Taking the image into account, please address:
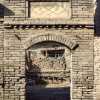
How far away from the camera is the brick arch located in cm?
1187

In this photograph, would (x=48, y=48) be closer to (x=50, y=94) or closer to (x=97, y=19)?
(x=50, y=94)

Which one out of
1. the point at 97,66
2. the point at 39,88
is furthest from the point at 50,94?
the point at 97,66

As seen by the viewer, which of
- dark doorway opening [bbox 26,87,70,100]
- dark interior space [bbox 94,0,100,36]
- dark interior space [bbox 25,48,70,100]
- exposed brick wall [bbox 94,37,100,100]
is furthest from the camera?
dark doorway opening [bbox 26,87,70,100]

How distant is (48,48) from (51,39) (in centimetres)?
29

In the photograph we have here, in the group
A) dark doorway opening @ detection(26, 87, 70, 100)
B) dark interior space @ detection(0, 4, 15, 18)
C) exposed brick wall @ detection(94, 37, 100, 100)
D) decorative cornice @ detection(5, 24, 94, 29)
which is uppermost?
dark interior space @ detection(0, 4, 15, 18)

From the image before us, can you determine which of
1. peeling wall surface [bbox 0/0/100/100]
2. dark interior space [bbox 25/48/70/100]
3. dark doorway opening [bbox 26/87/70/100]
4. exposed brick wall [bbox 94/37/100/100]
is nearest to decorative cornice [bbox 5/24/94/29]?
peeling wall surface [bbox 0/0/100/100]

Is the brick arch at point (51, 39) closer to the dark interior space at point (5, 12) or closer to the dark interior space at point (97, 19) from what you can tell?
the dark interior space at point (97, 19)

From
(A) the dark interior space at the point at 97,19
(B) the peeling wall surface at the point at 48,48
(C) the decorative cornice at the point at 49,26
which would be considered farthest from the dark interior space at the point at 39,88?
(A) the dark interior space at the point at 97,19

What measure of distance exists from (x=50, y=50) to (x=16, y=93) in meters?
1.57

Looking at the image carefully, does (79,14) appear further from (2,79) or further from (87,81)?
(2,79)

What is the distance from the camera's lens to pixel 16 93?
1180 cm

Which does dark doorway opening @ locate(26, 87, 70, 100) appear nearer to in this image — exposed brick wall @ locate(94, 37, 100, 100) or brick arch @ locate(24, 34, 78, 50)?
exposed brick wall @ locate(94, 37, 100, 100)

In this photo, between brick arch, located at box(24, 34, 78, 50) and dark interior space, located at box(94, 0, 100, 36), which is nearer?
brick arch, located at box(24, 34, 78, 50)

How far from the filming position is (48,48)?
1197cm
